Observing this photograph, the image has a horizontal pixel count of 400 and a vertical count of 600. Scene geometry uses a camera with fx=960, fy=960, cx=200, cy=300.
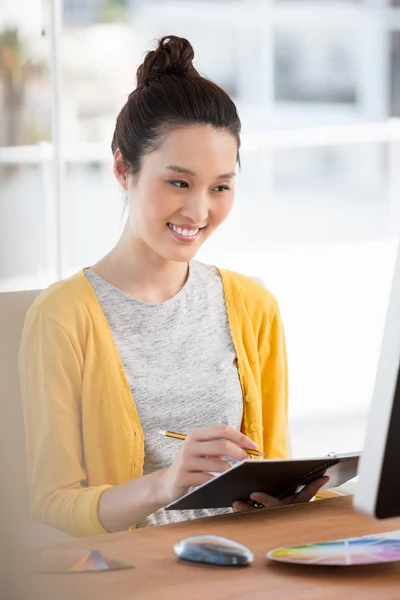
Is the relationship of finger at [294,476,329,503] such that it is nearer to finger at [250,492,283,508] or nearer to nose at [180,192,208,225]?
finger at [250,492,283,508]

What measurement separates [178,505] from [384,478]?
327mm

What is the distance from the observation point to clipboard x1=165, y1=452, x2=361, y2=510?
89cm

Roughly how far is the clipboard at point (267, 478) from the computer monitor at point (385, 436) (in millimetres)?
194

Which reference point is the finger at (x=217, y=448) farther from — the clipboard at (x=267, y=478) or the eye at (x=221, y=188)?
the eye at (x=221, y=188)

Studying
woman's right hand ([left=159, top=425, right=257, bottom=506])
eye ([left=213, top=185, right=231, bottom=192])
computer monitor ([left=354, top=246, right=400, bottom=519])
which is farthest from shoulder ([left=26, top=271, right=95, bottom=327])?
computer monitor ([left=354, top=246, right=400, bottom=519])

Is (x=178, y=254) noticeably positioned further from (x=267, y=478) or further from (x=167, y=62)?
(x=267, y=478)

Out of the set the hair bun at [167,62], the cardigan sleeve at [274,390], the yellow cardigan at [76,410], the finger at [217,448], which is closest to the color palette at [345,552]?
the finger at [217,448]

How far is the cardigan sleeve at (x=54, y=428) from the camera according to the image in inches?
43.9

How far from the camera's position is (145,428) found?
1.26 meters

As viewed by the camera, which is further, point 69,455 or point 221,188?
point 221,188

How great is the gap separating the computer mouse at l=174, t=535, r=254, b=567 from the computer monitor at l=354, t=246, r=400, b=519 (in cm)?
18

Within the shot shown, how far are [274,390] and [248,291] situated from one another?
0.50ft

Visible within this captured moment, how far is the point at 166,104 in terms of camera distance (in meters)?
1.31

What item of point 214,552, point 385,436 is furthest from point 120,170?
point 385,436
